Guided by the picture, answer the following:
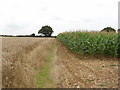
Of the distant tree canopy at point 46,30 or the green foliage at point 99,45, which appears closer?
the green foliage at point 99,45

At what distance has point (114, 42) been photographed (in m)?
13.7

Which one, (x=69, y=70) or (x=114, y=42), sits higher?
(x=114, y=42)

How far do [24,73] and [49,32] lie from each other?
64.6 metres

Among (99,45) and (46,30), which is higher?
(46,30)

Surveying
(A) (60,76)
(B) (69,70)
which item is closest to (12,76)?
(A) (60,76)

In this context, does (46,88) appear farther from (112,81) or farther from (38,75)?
(112,81)

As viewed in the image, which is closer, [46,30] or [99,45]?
[99,45]

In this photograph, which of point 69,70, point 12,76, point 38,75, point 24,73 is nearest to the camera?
point 12,76

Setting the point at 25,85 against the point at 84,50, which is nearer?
the point at 25,85

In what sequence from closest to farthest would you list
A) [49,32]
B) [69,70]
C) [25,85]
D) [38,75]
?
[25,85], [38,75], [69,70], [49,32]

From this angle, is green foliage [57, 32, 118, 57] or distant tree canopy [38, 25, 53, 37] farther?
distant tree canopy [38, 25, 53, 37]

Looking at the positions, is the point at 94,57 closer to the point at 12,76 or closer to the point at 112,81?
the point at 112,81

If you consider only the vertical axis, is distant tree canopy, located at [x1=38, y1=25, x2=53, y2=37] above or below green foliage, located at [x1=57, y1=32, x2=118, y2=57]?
above

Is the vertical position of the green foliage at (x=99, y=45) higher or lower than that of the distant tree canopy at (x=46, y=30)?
lower
